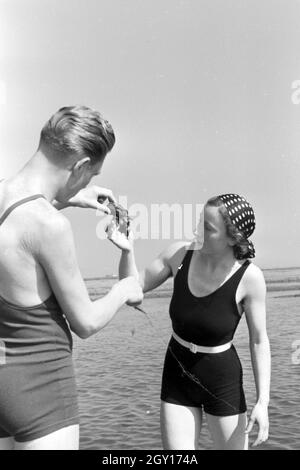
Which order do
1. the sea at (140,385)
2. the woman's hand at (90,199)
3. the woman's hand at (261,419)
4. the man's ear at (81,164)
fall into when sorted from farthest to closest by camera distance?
the sea at (140,385)
the woman's hand at (261,419)
the woman's hand at (90,199)
the man's ear at (81,164)

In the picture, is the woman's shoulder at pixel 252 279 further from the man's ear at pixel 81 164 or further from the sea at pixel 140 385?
the man's ear at pixel 81 164

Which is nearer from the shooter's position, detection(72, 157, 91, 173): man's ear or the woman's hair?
detection(72, 157, 91, 173): man's ear

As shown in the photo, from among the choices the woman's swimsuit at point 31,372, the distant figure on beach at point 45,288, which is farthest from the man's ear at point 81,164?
the woman's swimsuit at point 31,372

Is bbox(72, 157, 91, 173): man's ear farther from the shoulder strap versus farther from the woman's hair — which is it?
the woman's hair

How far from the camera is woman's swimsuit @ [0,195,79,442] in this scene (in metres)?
2.00

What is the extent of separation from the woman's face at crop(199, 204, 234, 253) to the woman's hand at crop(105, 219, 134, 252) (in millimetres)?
616

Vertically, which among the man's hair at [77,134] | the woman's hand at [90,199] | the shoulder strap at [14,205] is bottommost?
the woman's hand at [90,199]

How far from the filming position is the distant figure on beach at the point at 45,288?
1.93m

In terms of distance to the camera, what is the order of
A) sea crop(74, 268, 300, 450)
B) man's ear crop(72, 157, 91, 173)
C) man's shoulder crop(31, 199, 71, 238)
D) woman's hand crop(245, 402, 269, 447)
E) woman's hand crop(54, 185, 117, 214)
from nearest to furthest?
man's shoulder crop(31, 199, 71, 238) → man's ear crop(72, 157, 91, 173) → woman's hand crop(54, 185, 117, 214) → woman's hand crop(245, 402, 269, 447) → sea crop(74, 268, 300, 450)

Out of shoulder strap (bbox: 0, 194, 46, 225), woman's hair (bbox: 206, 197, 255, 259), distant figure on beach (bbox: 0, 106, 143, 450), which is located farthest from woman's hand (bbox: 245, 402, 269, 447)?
shoulder strap (bbox: 0, 194, 46, 225)

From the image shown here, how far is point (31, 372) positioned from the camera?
2025 millimetres

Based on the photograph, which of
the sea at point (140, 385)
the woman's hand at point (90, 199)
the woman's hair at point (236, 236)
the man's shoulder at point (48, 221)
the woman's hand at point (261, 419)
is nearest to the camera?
the man's shoulder at point (48, 221)

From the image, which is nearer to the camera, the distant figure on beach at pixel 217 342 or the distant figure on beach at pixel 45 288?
the distant figure on beach at pixel 45 288
